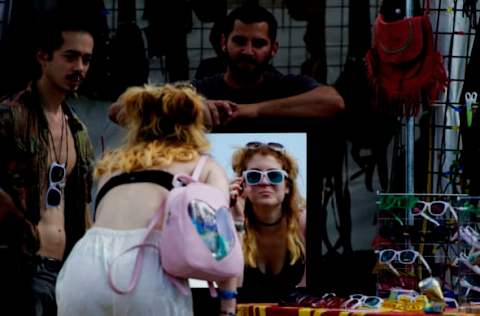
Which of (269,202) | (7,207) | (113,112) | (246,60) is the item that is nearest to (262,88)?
(246,60)

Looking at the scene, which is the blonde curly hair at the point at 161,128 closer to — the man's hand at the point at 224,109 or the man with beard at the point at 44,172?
the man with beard at the point at 44,172

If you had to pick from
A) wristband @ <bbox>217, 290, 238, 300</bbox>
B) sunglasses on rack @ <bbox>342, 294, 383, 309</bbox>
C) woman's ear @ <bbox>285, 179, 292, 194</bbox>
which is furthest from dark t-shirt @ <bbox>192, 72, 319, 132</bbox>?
wristband @ <bbox>217, 290, 238, 300</bbox>

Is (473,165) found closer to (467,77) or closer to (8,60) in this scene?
(467,77)

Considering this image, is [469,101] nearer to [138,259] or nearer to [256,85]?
[256,85]

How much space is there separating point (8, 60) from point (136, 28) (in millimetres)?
725

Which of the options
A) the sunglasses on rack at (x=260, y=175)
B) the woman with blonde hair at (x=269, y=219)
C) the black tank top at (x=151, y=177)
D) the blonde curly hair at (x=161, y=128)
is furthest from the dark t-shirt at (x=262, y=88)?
the black tank top at (x=151, y=177)

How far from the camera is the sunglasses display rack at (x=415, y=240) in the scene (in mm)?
6512

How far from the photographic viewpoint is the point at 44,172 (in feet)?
21.8

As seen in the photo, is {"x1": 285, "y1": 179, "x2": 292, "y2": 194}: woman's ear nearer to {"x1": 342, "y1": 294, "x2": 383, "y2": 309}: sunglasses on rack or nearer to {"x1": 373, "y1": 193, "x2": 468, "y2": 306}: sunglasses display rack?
{"x1": 373, "y1": 193, "x2": 468, "y2": 306}: sunglasses display rack

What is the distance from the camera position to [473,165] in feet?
22.6

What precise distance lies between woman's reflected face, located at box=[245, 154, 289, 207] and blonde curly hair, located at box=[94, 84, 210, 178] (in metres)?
1.49

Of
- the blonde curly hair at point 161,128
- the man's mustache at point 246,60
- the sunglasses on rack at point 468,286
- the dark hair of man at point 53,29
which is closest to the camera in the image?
the blonde curly hair at point 161,128

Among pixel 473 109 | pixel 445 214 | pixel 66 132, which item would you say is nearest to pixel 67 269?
pixel 66 132

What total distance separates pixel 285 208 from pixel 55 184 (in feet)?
3.92
